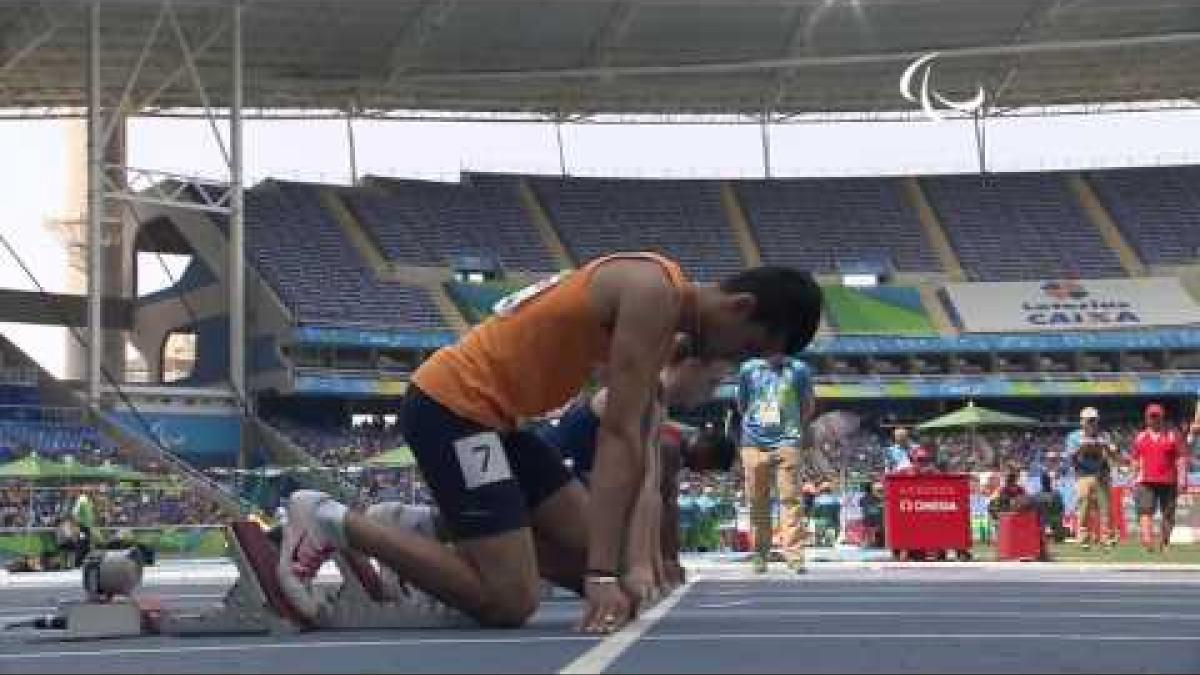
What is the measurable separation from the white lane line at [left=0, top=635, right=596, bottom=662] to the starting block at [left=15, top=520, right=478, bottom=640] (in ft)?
1.44

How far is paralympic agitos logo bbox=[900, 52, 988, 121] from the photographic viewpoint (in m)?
42.0

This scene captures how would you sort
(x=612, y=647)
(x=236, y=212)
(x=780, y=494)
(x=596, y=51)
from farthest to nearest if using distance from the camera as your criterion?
(x=596, y=51)
(x=236, y=212)
(x=780, y=494)
(x=612, y=647)

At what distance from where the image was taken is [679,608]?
21.9 feet

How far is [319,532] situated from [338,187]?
141 feet

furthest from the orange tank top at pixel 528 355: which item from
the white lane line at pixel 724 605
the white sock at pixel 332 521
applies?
the white lane line at pixel 724 605

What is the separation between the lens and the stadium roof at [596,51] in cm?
3759

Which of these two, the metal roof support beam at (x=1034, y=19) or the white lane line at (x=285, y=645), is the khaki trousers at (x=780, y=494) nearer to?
the white lane line at (x=285, y=645)

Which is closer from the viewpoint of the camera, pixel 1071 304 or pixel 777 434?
pixel 777 434

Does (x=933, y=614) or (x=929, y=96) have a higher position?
(x=929, y=96)

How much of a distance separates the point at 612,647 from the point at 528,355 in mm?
1011

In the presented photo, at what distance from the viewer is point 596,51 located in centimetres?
4078

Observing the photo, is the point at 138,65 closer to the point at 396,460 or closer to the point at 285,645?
the point at 396,460

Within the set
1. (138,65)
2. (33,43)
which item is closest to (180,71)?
(138,65)

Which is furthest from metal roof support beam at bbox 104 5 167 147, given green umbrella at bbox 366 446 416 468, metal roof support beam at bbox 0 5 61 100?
green umbrella at bbox 366 446 416 468
